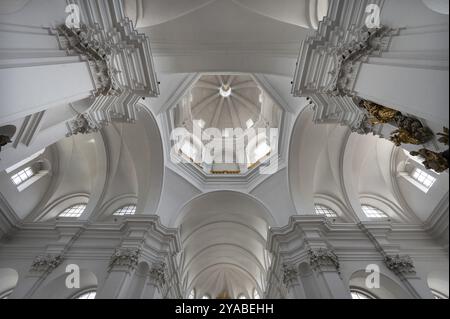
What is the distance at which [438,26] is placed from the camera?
3.10 metres

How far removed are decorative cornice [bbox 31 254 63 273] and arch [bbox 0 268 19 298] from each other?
3.62 feet

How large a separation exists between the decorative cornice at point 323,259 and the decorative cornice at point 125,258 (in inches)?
245

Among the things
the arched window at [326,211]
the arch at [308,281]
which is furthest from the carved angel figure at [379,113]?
the arched window at [326,211]

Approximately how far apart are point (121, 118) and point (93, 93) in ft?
5.25

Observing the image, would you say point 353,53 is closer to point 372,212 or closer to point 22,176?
point 372,212

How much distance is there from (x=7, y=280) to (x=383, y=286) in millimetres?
13556

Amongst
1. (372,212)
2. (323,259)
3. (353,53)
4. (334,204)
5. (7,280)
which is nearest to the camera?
(353,53)

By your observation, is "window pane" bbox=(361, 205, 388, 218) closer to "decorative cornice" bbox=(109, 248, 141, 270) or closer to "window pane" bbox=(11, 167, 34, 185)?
"decorative cornice" bbox=(109, 248, 141, 270)

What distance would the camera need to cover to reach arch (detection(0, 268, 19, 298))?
28.6ft

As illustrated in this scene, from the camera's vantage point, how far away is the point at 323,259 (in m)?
8.42

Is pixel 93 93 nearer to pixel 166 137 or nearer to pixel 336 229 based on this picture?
pixel 166 137

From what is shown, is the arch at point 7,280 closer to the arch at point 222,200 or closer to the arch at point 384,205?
the arch at point 222,200

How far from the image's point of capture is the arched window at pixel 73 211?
39.0ft

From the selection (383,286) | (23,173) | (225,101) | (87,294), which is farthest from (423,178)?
(225,101)
